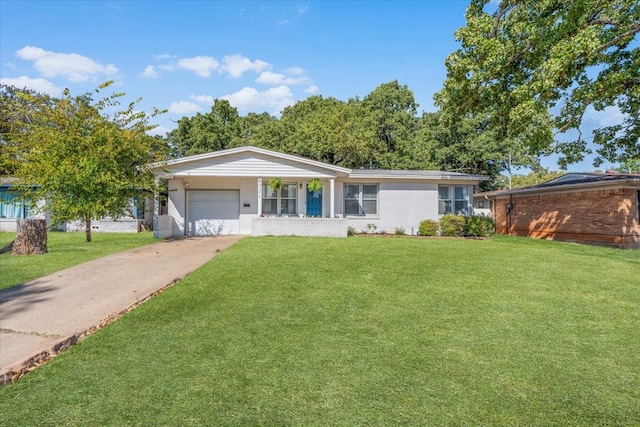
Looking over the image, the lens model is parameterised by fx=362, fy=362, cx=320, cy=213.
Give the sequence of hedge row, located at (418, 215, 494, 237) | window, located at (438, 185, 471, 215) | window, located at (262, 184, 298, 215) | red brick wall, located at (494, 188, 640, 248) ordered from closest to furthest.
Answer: red brick wall, located at (494, 188, 640, 248)
hedge row, located at (418, 215, 494, 237)
window, located at (262, 184, 298, 215)
window, located at (438, 185, 471, 215)

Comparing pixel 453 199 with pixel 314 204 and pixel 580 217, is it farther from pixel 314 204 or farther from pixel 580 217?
pixel 314 204

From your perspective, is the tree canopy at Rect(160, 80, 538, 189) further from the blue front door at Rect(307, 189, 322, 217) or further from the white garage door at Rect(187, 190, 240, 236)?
the white garage door at Rect(187, 190, 240, 236)

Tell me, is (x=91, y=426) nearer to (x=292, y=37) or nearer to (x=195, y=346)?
(x=195, y=346)

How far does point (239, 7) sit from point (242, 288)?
11561 mm

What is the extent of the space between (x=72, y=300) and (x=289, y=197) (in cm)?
1176

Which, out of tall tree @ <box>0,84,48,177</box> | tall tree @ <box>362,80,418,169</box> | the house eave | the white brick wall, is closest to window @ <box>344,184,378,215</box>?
the house eave

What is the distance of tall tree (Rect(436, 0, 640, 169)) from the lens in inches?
412

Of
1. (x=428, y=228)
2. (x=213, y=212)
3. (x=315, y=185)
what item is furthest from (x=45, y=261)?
(x=428, y=228)

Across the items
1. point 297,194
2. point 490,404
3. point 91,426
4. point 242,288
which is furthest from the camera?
point 297,194

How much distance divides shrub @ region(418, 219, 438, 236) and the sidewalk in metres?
10.6

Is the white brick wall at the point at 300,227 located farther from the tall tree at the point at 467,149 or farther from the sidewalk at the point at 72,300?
the tall tree at the point at 467,149

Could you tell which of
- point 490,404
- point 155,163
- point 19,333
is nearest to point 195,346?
point 19,333

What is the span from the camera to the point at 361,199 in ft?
58.6

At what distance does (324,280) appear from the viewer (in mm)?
6980
